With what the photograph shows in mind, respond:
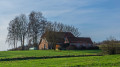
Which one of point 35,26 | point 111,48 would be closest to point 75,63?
point 111,48

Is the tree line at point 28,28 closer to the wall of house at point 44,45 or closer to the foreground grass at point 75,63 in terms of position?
the wall of house at point 44,45

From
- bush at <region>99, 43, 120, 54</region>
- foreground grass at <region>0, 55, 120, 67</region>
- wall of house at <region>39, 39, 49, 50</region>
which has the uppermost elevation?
wall of house at <region>39, 39, 49, 50</region>

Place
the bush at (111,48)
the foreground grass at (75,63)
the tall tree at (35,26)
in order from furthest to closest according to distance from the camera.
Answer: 1. the tall tree at (35,26)
2. the bush at (111,48)
3. the foreground grass at (75,63)

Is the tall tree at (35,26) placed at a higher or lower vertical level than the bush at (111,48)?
higher

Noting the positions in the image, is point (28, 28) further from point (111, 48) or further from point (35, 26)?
point (111, 48)

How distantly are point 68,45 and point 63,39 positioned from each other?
28.9 ft

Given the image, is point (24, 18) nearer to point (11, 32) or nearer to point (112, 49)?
point (11, 32)

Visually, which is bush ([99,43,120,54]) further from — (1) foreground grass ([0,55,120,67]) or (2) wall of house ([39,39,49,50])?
(2) wall of house ([39,39,49,50])

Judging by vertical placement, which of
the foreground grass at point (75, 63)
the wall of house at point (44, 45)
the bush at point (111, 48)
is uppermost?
the wall of house at point (44, 45)

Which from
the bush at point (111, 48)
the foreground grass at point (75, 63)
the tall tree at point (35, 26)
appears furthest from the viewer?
the tall tree at point (35, 26)

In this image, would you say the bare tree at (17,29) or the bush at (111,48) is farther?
the bare tree at (17,29)

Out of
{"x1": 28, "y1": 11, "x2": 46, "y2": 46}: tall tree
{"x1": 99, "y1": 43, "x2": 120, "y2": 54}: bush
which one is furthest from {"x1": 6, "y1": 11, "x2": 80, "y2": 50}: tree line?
{"x1": 99, "y1": 43, "x2": 120, "y2": 54}: bush

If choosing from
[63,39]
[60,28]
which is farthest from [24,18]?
[60,28]

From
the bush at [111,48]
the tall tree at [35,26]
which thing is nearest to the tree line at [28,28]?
the tall tree at [35,26]
